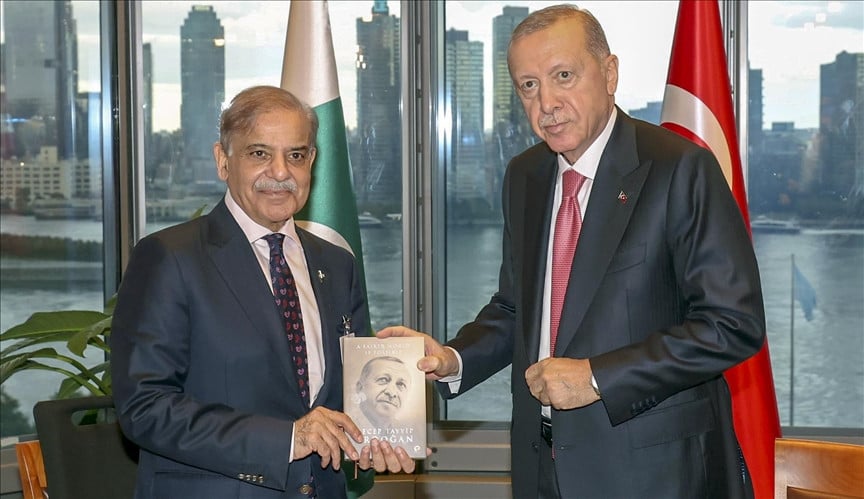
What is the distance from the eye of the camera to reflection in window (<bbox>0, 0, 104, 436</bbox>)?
545 cm

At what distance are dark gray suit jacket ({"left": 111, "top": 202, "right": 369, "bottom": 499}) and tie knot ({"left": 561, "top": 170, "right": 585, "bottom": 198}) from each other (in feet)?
2.16

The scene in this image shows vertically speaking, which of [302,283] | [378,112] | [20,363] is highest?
[378,112]

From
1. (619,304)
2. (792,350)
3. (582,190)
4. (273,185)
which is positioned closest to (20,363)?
(273,185)

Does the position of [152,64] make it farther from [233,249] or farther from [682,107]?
[233,249]

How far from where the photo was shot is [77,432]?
303 centimetres

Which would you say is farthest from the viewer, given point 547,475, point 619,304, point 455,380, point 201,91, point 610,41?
point 201,91

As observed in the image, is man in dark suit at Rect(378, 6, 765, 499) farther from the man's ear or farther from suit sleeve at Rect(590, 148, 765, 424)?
the man's ear

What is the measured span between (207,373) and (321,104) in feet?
7.73

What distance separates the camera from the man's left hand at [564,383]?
217 centimetres

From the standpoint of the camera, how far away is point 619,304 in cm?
224

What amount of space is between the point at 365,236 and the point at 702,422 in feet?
13.2

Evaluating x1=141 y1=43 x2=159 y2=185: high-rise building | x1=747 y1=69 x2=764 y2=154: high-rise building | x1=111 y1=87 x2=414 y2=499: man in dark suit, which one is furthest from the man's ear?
x1=747 y1=69 x2=764 y2=154: high-rise building

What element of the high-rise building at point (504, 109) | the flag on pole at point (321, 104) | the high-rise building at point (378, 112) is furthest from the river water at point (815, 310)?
the flag on pole at point (321, 104)

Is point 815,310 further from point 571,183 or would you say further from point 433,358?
point 433,358
